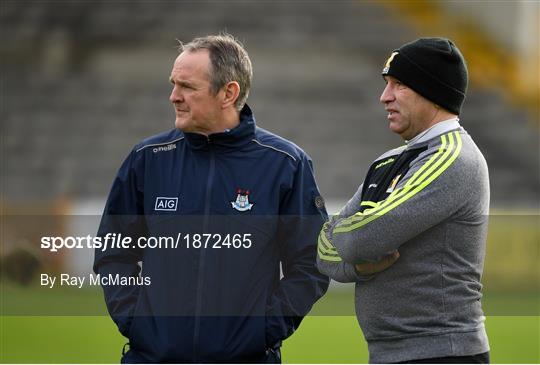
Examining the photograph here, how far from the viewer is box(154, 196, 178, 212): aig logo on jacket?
303cm

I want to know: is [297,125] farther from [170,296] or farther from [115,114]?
[170,296]

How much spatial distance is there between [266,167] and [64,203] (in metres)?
7.55

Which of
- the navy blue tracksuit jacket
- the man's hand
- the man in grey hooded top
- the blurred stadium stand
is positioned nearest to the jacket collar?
the navy blue tracksuit jacket

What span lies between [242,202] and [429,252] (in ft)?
1.93

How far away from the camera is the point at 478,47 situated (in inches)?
683

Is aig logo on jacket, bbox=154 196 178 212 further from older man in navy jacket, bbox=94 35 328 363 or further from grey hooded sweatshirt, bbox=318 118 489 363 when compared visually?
grey hooded sweatshirt, bbox=318 118 489 363

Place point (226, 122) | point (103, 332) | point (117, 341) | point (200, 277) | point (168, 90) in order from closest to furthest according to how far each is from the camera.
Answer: point (200, 277)
point (226, 122)
point (117, 341)
point (103, 332)
point (168, 90)

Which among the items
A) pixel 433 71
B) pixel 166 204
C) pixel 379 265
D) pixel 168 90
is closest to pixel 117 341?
pixel 166 204

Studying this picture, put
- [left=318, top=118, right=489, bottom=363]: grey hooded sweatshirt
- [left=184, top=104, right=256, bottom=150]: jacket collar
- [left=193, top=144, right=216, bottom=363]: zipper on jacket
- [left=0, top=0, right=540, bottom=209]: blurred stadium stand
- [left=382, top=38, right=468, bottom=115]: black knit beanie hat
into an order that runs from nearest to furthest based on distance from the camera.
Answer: [left=318, top=118, right=489, bottom=363]: grey hooded sweatshirt < [left=382, top=38, right=468, bottom=115]: black knit beanie hat < [left=193, top=144, right=216, bottom=363]: zipper on jacket < [left=184, top=104, right=256, bottom=150]: jacket collar < [left=0, top=0, right=540, bottom=209]: blurred stadium stand

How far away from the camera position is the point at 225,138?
10.1 ft

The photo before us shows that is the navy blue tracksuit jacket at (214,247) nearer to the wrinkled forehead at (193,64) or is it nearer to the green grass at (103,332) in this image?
the wrinkled forehead at (193,64)

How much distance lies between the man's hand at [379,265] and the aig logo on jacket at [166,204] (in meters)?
0.58

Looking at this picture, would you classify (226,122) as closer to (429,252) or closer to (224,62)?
(224,62)

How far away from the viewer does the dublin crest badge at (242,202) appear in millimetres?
3031
